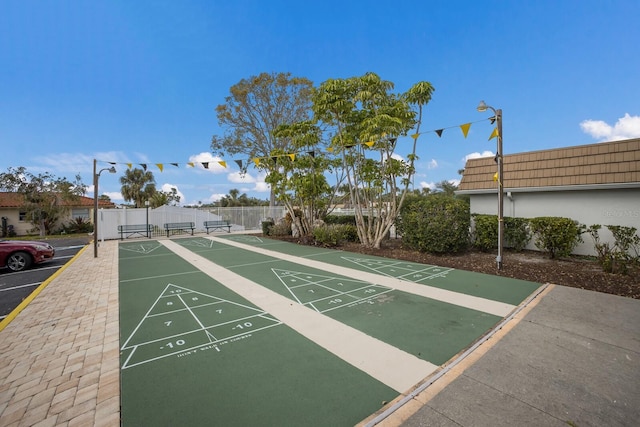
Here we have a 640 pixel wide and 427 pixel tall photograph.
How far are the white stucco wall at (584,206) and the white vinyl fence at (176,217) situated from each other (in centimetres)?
1364

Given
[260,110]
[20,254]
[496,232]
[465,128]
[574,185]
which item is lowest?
[20,254]

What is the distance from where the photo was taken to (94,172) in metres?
9.79

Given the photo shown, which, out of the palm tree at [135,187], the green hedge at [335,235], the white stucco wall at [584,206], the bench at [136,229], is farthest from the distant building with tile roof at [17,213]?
the white stucco wall at [584,206]

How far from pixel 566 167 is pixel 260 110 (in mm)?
19448

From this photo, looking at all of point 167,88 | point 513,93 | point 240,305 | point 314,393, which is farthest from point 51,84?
point 513,93

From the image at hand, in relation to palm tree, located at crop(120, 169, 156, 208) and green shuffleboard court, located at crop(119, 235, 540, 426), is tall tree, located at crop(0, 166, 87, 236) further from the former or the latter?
green shuffleboard court, located at crop(119, 235, 540, 426)

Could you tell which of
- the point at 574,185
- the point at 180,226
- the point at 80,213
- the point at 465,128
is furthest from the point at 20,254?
the point at 80,213

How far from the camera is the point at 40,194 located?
74.0 feet

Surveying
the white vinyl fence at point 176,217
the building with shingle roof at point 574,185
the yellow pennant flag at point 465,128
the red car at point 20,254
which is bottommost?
the red car at point 20,254

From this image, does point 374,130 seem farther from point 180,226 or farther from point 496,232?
point 180,226

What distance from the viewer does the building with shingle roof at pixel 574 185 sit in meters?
7.79

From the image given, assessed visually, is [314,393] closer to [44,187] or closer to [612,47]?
[612,47]

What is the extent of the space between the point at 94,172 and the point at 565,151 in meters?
16.2

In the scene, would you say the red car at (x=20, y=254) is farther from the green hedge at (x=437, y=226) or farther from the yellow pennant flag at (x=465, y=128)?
the yellow pennant flag at (x=465, y=128)
